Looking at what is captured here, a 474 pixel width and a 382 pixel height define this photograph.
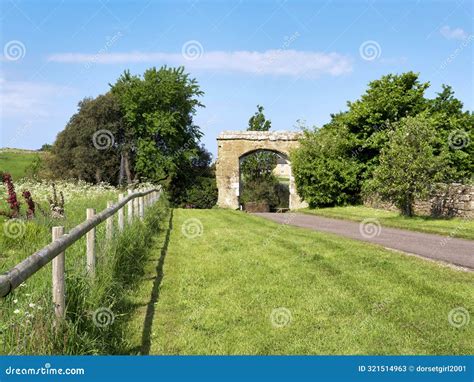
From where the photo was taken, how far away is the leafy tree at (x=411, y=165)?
21000 millimetres

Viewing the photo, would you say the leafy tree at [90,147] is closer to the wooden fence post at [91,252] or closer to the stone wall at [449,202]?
the stone wall at [449,202]

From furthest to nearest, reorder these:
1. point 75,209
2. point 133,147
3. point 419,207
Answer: point 133,147
point 419,207
point 75,209

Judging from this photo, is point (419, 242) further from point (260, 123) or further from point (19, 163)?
point (19, 163)

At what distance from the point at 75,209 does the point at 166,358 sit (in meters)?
7.73

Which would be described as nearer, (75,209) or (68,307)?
(68,307)

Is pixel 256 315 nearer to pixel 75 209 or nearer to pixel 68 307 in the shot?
pixel 68 307

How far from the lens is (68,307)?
531cm

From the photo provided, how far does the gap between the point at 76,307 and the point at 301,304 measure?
287cm

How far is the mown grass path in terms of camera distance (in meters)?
5.56

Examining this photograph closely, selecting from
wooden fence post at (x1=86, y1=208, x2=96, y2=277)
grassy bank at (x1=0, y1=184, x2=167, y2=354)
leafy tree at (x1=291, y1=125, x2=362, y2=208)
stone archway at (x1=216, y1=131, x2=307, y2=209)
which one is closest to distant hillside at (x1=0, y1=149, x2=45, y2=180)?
stone archway at (x1=216, y1=131, x2=307, y2=209)

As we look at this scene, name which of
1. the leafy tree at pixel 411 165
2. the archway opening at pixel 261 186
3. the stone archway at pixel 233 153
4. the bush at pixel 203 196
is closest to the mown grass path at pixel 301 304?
the leafy tree at pixel 411 165

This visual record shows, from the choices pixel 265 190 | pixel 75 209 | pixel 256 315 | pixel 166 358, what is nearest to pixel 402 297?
pixel 256 315

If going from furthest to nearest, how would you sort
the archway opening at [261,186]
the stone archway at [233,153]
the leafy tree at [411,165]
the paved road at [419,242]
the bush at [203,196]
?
the bush at [203,196] → the archway opening at [261,186] → the stone archway at [233,153] → the leafy tree at [411,165] → the paved road at [419,242]

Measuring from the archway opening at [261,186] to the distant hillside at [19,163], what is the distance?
17.1 meters
